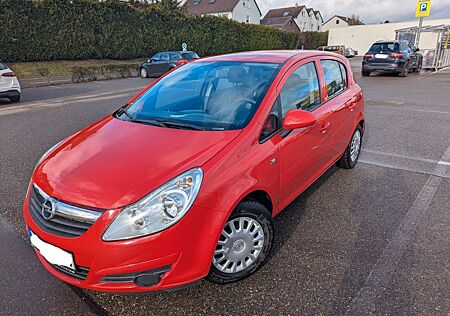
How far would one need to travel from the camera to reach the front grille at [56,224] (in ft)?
6.12

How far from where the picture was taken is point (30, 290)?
2270 millimetres

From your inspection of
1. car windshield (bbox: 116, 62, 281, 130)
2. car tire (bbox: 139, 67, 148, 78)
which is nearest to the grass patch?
car tire (bbox: 139, 67, 148, 78)

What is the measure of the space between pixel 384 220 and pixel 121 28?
2493 centimetres

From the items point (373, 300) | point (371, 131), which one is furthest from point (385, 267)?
point (371, 131)

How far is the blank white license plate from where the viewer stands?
1915 millimetres

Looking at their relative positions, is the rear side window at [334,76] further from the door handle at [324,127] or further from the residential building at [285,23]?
the residential building at [285,23]

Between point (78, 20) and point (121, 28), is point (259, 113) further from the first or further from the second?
point (121, 28)

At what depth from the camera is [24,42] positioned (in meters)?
19.5

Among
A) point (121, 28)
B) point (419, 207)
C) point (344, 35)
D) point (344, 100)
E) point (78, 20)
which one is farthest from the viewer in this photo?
point (344, 35)

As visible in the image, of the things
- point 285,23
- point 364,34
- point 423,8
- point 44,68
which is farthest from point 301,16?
point 44,68

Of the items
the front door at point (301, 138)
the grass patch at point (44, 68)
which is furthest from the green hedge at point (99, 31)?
the front door at point (301, 138)

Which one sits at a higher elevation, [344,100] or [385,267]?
[344,100]

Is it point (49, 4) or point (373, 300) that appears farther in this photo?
point (49, 4)

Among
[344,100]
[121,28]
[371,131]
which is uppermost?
[121,28]
